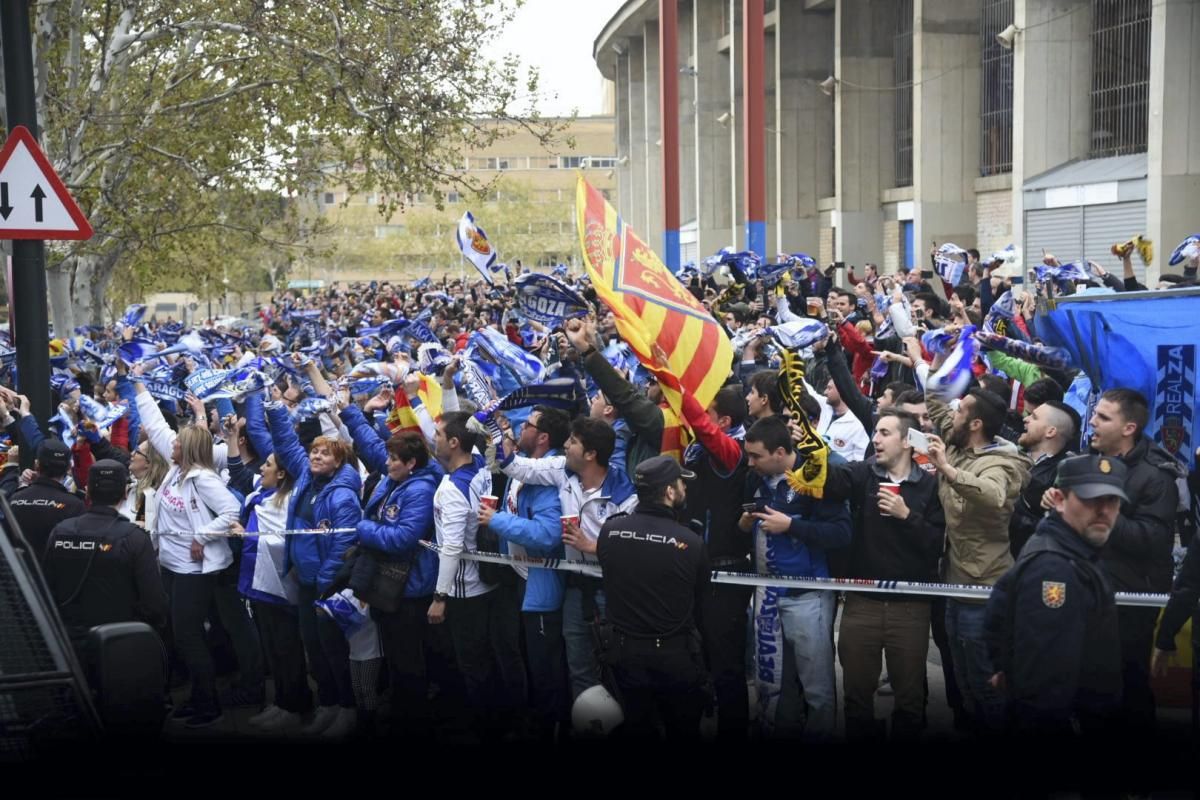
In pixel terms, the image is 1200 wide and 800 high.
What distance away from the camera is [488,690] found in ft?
24.7

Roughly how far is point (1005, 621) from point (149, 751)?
293 centimetres

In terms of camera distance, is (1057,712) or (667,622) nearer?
(1057,712)

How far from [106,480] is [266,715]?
194cm

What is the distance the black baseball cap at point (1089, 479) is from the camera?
4871mm

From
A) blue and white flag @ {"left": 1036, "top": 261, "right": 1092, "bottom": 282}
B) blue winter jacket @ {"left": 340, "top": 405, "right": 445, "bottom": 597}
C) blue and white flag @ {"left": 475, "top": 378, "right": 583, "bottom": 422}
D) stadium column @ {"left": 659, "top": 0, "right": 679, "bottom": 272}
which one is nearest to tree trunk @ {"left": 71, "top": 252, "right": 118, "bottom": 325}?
stadium column @ {"left": 659, "top": 0, "right": 679, "bottom": 272}

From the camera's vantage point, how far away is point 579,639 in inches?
284

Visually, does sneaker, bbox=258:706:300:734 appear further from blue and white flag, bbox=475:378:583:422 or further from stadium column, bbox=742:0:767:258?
stadium column, bbox=742:0:767:258

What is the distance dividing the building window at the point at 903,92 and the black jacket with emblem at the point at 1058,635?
33.1 metres

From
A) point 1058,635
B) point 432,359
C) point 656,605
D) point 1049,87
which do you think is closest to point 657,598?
point 656,605

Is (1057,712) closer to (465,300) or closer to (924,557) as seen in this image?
(924,557)

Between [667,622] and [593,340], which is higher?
[593,340]

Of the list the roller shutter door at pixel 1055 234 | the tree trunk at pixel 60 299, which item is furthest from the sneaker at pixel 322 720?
the roller shutter door at pixel 1055 234

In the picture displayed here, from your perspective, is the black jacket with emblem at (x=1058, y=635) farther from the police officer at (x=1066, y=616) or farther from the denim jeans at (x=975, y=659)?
the denim jeans at (x=975, y=659)

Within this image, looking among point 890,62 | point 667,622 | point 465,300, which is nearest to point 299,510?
point 667,622
